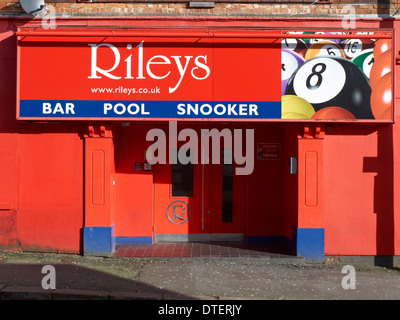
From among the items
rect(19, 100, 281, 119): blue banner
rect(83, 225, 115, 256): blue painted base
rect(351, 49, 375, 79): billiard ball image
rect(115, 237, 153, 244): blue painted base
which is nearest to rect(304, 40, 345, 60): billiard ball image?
rect(351, 49, 375, 79): billiard ball image

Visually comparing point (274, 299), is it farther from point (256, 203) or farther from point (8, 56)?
point (8, 56)

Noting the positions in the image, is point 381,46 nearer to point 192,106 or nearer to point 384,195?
point 384,195

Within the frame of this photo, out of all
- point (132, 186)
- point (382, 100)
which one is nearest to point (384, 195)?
point (382, 100)

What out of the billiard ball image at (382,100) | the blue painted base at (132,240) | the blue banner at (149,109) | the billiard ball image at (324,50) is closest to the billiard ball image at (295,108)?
the blue banner at (149,109)

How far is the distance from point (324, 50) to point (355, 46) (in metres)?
0.63

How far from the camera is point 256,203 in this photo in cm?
1000

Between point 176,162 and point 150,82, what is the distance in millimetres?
2308

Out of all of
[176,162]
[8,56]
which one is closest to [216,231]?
[176,162]

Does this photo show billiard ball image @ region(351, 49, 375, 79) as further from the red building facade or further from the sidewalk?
the sidewalk

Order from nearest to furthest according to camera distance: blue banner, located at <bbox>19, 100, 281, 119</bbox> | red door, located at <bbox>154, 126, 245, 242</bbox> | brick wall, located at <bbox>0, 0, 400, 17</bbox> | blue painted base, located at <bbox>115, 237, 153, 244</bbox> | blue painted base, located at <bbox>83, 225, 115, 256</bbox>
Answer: blue banner, located at <bbox>19, 100, 281, 119</bbox> < blue painted base, located at <bbox>83, 225, 115, 256</bbox> < brick wall, located at <bbox>0, 0, 400, 17</bbox> < blue painted base, located at <bbox>115, 237, 153, 244</bbox> < red door, located at <bbox>154, 126, 245, 242</bbox>

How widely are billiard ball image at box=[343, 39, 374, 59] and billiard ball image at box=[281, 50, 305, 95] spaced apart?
90cm

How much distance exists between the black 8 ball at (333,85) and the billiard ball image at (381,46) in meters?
0.48

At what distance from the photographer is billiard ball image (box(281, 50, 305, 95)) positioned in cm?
850

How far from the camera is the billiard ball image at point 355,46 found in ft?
28.0
